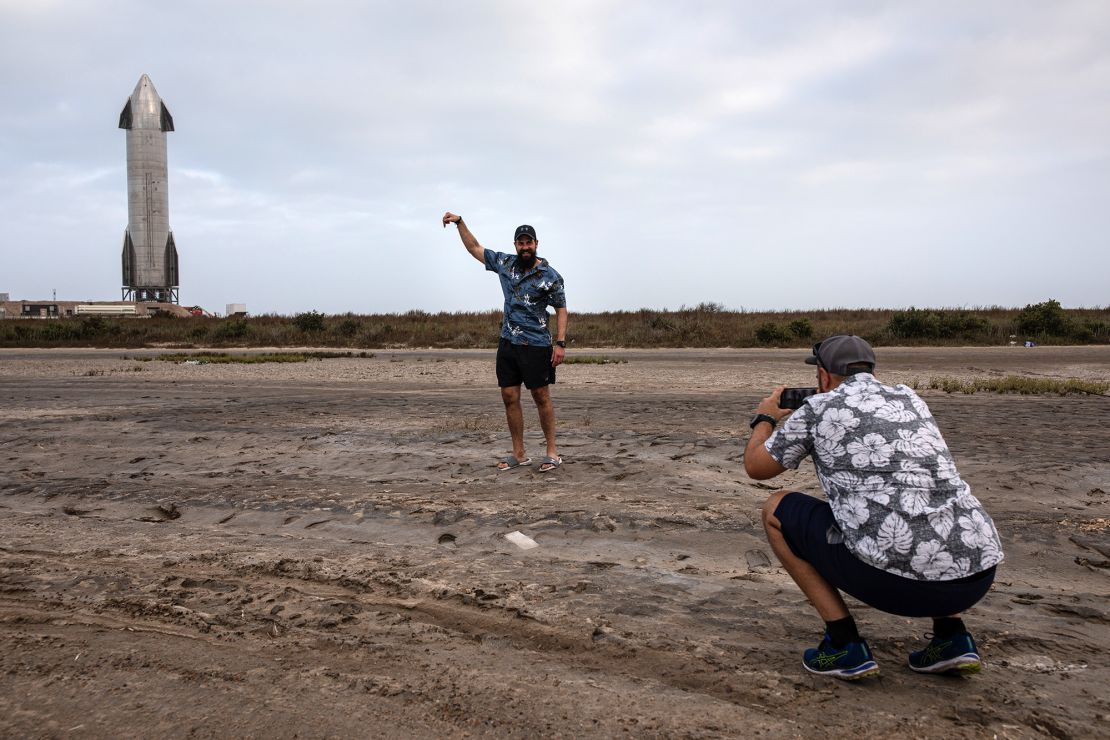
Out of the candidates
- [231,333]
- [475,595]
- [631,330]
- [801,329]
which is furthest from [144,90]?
[475,595]

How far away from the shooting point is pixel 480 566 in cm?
389

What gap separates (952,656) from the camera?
2.64 meters

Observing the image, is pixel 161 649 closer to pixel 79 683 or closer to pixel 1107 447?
pixel 79 683

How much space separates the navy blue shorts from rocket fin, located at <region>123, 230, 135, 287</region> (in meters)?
65.0

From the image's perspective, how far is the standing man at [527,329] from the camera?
6066mm

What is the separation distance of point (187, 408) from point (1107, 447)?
983cm

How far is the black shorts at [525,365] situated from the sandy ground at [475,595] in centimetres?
71

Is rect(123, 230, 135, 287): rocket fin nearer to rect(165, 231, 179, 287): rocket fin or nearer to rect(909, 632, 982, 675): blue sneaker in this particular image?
rect(165, 231, 179, 287): rocket fin

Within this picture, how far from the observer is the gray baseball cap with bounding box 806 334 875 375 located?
275 centimetres

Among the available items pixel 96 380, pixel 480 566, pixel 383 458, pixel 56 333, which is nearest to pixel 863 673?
pixel 480 566

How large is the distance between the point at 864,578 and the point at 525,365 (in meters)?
3.76

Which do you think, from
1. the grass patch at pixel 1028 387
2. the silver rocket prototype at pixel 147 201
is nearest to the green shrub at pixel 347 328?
the grass patch at pixel 1028 387

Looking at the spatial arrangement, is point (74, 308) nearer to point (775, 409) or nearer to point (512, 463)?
point (512, 463)

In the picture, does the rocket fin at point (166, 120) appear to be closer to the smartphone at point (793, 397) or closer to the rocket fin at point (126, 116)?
the rocket fin at point (126, 116)
